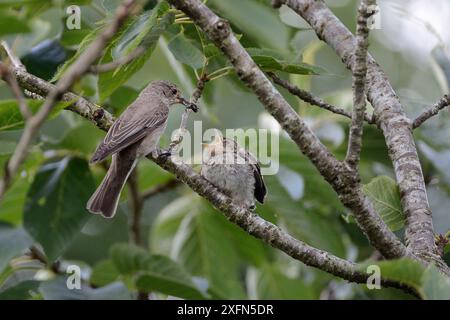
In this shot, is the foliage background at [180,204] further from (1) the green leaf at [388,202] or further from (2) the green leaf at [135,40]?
(1) the green leaf at [388,202]

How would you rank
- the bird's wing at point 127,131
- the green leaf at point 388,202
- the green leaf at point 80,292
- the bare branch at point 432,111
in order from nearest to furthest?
1. the green leaf at point 388,202
2. the bare branch at point 432,111
3. the bird's wing at point 127,131
4. the green leaf at point 80,292

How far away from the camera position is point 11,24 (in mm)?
2033

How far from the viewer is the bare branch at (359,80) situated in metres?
2.51

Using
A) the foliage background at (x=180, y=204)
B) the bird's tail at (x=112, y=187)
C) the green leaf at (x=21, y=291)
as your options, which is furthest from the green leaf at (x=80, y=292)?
the bird's tail at (x=112, y=187)

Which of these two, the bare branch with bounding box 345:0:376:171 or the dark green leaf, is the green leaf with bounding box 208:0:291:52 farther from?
the dark green leaf

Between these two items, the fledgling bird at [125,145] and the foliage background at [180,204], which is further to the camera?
the foliage background at [180,204]

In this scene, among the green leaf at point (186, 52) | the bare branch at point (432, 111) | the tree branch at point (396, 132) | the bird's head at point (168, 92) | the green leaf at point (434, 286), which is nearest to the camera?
the green leaf at point (434, 286)

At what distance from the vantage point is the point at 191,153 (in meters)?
4.94

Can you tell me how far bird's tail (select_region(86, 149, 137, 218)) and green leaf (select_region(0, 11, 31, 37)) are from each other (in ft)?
6.59

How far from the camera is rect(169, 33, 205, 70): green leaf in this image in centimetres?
346

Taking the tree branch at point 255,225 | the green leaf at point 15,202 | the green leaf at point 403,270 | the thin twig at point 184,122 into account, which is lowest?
the green leaf at point 403,270

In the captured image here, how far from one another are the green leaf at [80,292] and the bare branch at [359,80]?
1776 millimetres
